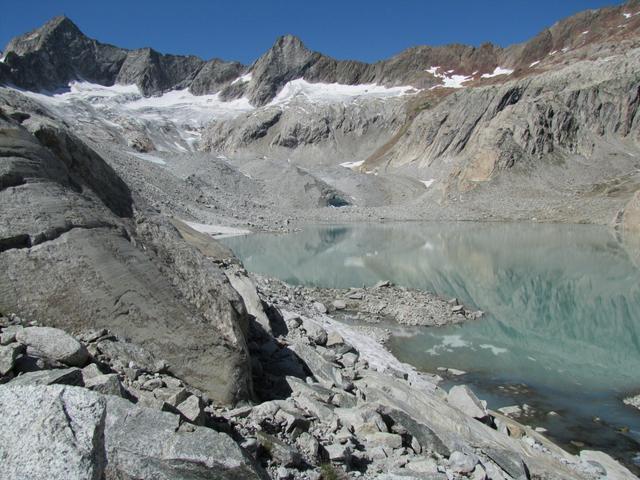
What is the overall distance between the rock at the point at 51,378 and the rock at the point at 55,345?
2.53 ft

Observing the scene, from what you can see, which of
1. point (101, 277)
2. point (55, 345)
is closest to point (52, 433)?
point (55, 345)

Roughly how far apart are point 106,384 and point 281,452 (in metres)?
1.84

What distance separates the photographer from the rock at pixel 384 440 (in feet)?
21.0

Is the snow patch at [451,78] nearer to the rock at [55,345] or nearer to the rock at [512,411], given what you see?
the rock at [512,411]

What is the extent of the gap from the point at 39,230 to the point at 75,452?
4869 millimetres

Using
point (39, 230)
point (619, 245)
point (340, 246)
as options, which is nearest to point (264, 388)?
point (39, 230)

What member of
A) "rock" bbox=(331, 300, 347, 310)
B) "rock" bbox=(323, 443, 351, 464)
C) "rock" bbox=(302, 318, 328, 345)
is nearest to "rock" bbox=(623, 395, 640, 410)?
"rock" bbox=(302, 318, 328, 345)

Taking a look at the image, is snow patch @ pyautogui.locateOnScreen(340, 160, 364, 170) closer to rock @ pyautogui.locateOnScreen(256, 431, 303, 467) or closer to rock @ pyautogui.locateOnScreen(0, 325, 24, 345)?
rock @ pyautogui.locateOnScreen(0, 325, 24, 345)

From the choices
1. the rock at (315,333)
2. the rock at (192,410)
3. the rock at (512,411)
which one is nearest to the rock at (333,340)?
the rock at (315,333)

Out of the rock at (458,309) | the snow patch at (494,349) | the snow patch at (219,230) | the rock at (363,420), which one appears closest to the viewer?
the rock at (363,420)

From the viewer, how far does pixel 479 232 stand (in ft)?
179

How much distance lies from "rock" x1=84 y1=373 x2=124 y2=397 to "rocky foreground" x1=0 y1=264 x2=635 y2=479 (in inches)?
0.5

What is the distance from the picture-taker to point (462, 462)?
6547 millimetres

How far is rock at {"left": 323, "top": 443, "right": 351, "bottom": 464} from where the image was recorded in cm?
564
